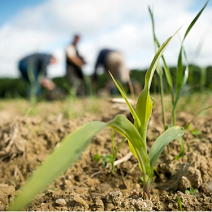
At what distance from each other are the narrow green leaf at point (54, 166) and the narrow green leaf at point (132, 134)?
0.51ft

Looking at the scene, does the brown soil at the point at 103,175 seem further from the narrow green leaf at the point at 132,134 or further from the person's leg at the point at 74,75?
the person's leg at the point at 74,75

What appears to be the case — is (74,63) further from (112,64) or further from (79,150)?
(79,150)

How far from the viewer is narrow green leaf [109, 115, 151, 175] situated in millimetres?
708

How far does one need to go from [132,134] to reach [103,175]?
465mm

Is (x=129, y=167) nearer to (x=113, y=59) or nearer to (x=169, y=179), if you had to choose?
(x=169, y=179)

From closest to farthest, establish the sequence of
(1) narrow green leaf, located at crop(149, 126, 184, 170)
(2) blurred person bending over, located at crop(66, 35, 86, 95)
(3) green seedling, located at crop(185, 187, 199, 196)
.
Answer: (1) narrow green leaf, located at crop(149, 126, 184, 170)
(3) green seedling, located at crop(185, 187, 199, 196)
(2) blurred person bending over, located at crop(66, 35, 86, 95)

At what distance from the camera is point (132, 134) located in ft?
2.46

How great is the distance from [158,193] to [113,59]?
5968 millimetres

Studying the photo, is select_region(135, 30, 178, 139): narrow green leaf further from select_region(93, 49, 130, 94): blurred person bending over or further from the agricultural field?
select_region(93, 49, 130, 94): blurred person bending over

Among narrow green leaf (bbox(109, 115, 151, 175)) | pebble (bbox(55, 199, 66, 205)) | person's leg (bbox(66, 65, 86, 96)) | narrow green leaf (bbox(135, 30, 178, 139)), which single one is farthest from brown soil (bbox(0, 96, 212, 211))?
person's leg (bbox(66, 65, 86, 96))

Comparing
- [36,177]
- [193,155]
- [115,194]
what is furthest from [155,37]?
[36,177]

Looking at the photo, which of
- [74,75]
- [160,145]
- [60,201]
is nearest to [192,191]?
[160,145]

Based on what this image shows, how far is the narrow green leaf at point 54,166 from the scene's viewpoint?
1.51 feet

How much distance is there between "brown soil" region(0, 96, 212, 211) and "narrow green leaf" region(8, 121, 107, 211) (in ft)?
1.26
